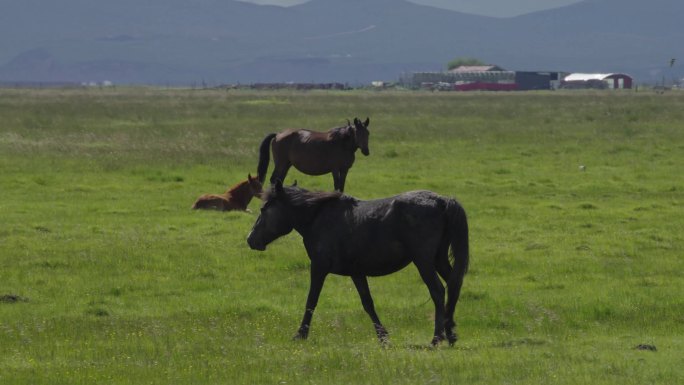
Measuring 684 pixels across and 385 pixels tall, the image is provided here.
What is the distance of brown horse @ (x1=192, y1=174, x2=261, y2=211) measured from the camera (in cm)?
2278

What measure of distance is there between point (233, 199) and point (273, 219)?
1051 cm

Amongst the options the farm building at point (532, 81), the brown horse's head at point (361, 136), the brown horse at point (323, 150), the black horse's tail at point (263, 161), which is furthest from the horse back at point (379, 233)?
the farm building at point (532, 81)

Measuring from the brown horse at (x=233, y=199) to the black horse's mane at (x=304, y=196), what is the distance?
10.2m

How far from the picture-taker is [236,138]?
4259 centimetres

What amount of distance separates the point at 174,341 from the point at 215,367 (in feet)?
5.48

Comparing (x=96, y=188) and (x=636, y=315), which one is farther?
(x=96, y=188)

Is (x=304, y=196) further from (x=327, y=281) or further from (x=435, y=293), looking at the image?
(x=327, y=281)

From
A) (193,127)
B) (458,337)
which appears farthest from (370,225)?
(193,127)

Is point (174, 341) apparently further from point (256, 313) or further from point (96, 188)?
point (96, 188)

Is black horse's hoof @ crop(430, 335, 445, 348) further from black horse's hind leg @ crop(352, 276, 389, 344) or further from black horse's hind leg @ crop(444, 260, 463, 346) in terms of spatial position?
black horse's hind leg @ crop(352, 276, 389, 344)

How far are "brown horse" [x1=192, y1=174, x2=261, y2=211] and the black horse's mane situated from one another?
10173 mm

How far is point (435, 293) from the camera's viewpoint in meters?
11.7

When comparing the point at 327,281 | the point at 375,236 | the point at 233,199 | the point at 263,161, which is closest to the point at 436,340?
the point at 375,236

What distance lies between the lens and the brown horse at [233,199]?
22.8 meters
